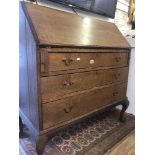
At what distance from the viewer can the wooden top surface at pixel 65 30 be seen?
1.22 m

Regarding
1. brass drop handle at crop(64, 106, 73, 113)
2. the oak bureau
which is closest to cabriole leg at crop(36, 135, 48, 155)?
the oak bureau

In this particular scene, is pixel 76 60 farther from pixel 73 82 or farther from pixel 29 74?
pixel 29 74

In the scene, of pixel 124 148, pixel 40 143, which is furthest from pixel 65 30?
pixel 124 148

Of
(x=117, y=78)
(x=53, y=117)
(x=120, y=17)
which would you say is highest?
(x=120, y=17)

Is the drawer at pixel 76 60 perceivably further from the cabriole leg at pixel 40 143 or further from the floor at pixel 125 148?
the floor at pixel 125 148

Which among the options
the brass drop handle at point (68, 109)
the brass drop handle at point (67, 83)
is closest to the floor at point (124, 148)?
the brass drop handle at point (68, 109)

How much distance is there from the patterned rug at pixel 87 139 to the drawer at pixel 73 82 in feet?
1.15

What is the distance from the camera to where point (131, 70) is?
2.20m

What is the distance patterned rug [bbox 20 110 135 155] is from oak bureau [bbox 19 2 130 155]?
24 centimetres

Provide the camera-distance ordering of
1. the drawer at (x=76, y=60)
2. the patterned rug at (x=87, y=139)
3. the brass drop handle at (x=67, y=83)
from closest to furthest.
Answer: the drawer at (x=76, y=60), the brass drop handle at (x=67, y=83), the patterned rug at (x=87, y=139)
